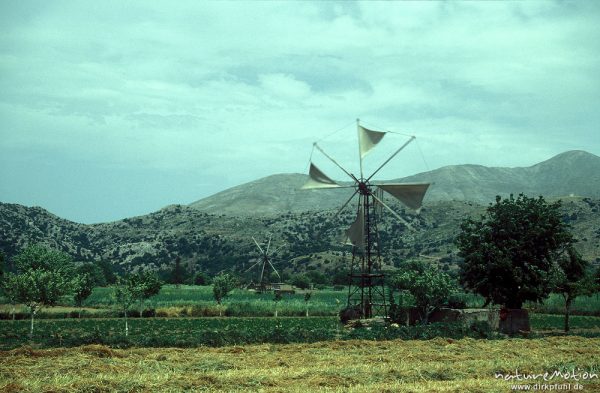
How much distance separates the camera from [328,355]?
1096 inches

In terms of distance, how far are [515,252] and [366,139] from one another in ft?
46.0

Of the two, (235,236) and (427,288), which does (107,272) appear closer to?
(235,236)

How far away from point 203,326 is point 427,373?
3411cm

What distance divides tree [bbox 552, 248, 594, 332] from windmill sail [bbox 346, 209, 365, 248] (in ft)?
48.1

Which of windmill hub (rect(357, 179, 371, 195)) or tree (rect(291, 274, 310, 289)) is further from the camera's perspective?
tree (rect(291, 274, 310, 289))

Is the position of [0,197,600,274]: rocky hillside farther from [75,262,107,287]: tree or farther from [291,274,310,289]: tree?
[75,262,107,287]: tree

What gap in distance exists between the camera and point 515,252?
45.4 metres

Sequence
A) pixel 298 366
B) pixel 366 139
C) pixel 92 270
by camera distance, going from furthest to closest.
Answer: pixel 92 270 < pixel 366 139 < pixel 298 366

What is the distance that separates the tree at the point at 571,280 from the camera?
45.5 m

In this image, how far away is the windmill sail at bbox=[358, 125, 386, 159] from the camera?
152ft

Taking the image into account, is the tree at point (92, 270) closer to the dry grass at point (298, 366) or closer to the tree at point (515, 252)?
the tree at point (515, 252)

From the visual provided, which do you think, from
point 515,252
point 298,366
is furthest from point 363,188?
point 298,366

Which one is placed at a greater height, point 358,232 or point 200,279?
point 358,232

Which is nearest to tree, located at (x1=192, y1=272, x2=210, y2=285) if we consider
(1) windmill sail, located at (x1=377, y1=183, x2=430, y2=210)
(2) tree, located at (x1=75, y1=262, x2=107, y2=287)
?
(2) tree, located at (x1=75, y1=262, x2=107, y2=287)
